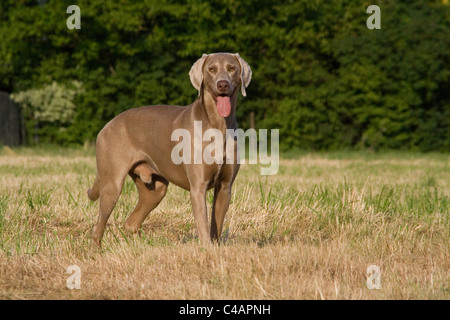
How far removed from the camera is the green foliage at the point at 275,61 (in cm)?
2327

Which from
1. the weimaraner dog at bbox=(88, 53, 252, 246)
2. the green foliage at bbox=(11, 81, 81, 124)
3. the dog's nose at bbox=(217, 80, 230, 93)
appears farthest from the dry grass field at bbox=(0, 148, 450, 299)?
the green foliage at bbox=(11, 81, 81, 124)

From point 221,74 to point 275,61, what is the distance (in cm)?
1910

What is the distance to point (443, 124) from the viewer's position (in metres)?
24.0

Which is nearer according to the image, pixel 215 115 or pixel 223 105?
pixel 223 105

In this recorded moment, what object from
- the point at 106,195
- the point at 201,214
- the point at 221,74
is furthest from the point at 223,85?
the point at 106,195

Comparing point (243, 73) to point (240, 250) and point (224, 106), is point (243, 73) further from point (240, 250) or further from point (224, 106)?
point (240, 250)

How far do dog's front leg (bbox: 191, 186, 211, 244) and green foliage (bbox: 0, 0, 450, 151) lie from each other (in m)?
17.9

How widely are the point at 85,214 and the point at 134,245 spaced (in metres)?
1.75

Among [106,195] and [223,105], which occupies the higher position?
[223,105]

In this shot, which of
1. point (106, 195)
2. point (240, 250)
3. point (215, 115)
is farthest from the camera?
point (106, 195)

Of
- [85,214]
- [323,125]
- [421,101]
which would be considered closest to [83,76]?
[323,125]

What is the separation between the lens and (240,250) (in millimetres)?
5059

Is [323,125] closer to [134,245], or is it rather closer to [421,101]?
[421,101]

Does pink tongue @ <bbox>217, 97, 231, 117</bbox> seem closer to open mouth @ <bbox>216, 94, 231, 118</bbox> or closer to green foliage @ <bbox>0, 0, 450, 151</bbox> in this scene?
open mouth @ <bbox>216, 94, 231, 118</bbox>
